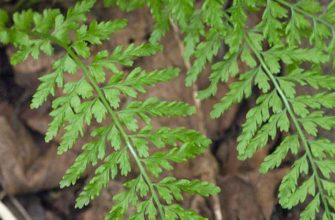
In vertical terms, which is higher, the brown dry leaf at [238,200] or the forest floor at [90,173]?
the forest floor at [90,173]

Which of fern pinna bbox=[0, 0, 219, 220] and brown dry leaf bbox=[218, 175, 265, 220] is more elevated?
fern pinna bbox=[0, 0, 219, 220]

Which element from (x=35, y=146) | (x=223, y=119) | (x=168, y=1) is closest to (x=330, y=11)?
(x=168, y=1)

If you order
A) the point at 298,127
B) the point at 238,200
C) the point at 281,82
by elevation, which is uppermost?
the point at 281,82

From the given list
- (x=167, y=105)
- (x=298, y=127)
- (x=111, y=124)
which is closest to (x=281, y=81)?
(x=298, y=127)

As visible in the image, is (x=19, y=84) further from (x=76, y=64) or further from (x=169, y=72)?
(x=169, y=72)

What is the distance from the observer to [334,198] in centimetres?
208

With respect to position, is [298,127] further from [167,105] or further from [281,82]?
[167,105]

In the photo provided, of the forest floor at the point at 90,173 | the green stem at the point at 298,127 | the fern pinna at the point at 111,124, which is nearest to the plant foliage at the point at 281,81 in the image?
the green stem at the point at 298,127

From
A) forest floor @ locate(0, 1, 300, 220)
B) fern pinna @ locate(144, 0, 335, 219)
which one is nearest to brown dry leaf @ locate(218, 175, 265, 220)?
forest floor @ locate(0, 1, 300, 220)

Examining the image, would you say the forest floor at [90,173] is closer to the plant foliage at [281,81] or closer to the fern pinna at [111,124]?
the plant foliage at [281,81]

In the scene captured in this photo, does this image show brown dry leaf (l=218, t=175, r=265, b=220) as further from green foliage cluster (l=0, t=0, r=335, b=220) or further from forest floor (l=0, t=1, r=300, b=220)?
green foliage cluster (l=0, t=0, r=335, b=220)

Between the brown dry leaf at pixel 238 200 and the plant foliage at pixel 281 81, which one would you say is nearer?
the plant foliage at pixel 281 81

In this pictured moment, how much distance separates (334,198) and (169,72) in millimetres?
774

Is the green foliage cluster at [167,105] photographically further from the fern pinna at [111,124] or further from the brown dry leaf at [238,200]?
the brown dry leaf at [238,200]
